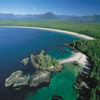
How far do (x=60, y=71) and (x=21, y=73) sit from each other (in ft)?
41.4

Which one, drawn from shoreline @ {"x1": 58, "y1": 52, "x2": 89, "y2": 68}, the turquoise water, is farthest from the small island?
shoreline @ {"x1": 58, "y1": 52, "x2": 89, "y2": 68}

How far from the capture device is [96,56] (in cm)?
3953

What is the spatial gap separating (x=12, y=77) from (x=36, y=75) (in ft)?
23.1

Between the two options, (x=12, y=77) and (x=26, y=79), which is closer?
(x=26, y=79)

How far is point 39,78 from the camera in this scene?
98.9 feet

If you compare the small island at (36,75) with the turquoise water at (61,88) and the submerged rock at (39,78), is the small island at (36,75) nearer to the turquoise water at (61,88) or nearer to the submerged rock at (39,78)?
the submerged rock at (39,78)

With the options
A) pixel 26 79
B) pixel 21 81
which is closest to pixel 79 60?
pixel 26 79

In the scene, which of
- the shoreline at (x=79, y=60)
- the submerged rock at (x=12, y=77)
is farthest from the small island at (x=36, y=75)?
the shoreline at (x=79, y=60)

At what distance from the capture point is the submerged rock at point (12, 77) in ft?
93.3

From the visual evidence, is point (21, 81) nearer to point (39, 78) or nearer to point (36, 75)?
point (36, 75)

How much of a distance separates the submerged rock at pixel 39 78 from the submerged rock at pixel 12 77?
4.54 m

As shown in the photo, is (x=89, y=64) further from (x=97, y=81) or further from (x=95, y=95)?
(x=95, y=95)

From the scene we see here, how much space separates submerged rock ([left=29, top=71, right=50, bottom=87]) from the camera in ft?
92.5

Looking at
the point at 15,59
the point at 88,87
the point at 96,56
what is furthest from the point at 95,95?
the point at 15,59
